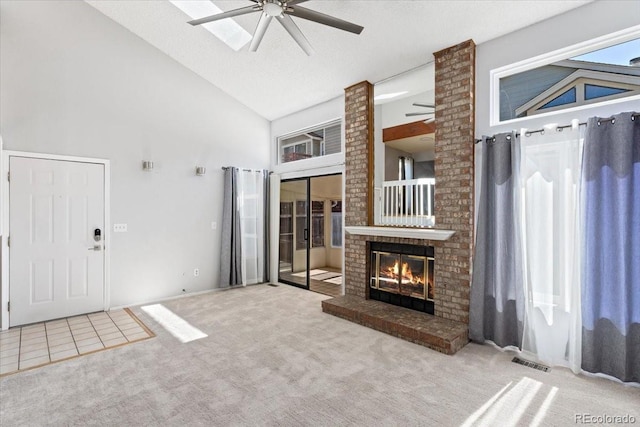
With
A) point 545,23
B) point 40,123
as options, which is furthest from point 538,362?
point 40,123

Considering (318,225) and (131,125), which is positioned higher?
(131,125)

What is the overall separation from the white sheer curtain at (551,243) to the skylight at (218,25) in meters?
3.67

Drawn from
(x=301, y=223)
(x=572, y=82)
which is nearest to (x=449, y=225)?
(x=572, y=82)

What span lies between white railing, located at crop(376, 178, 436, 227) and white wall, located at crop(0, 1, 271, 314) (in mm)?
2938

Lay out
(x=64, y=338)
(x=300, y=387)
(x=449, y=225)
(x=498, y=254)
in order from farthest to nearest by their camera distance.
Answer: (x=449, y=225) → (x=64, y=338) → (x=498, y=254) → (x=300, y=387)

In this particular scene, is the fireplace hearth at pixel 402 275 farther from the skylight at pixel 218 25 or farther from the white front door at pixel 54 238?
the white front door at pixel 54 238

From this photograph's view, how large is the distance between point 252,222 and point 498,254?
13.8ft

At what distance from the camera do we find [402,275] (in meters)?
4.22

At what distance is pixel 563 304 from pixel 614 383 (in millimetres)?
661

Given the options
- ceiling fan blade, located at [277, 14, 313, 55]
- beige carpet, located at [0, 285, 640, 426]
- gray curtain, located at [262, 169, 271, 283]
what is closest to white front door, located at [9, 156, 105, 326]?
beige carpet, located at [0, 285, 640, 426]

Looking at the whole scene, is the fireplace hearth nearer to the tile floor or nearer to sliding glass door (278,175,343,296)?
sliding glass door (278,175,343,296)

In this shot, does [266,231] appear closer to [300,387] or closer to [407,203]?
[407,203]

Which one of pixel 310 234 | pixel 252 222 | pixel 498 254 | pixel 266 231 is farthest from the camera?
pixel 266 231

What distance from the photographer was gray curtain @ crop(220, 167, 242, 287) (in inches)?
219
